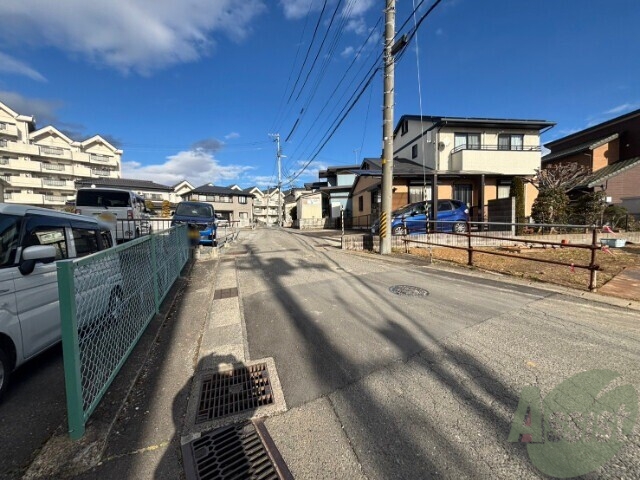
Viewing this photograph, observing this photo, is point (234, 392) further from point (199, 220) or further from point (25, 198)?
point (25, 198)

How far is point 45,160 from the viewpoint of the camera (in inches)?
1532

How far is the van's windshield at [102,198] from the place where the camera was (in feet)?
34.4

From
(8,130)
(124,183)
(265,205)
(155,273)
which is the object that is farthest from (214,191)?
(155,273)

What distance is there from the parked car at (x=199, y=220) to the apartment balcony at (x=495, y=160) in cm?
1415

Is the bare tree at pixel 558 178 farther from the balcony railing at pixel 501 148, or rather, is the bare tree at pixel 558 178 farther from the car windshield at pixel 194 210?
the car windshield at pixel 194 210

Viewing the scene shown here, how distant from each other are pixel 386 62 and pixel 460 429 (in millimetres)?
10675

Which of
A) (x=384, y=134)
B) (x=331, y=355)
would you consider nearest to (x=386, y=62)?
(x=384, y=134)

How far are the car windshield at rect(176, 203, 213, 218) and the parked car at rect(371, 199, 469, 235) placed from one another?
7420 mm

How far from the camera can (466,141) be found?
A: 1828 centimetres

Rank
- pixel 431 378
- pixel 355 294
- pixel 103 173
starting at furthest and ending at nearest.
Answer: pixel 103 173 → pixel 355 294 → pixel 431 378

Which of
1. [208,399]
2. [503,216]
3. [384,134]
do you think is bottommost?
[208,399]

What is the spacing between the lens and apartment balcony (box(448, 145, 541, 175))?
17156 mm

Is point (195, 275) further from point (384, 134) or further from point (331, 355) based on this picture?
point (384, 134)

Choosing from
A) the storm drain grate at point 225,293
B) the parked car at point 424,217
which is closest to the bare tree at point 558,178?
the parked car at point 424,217
